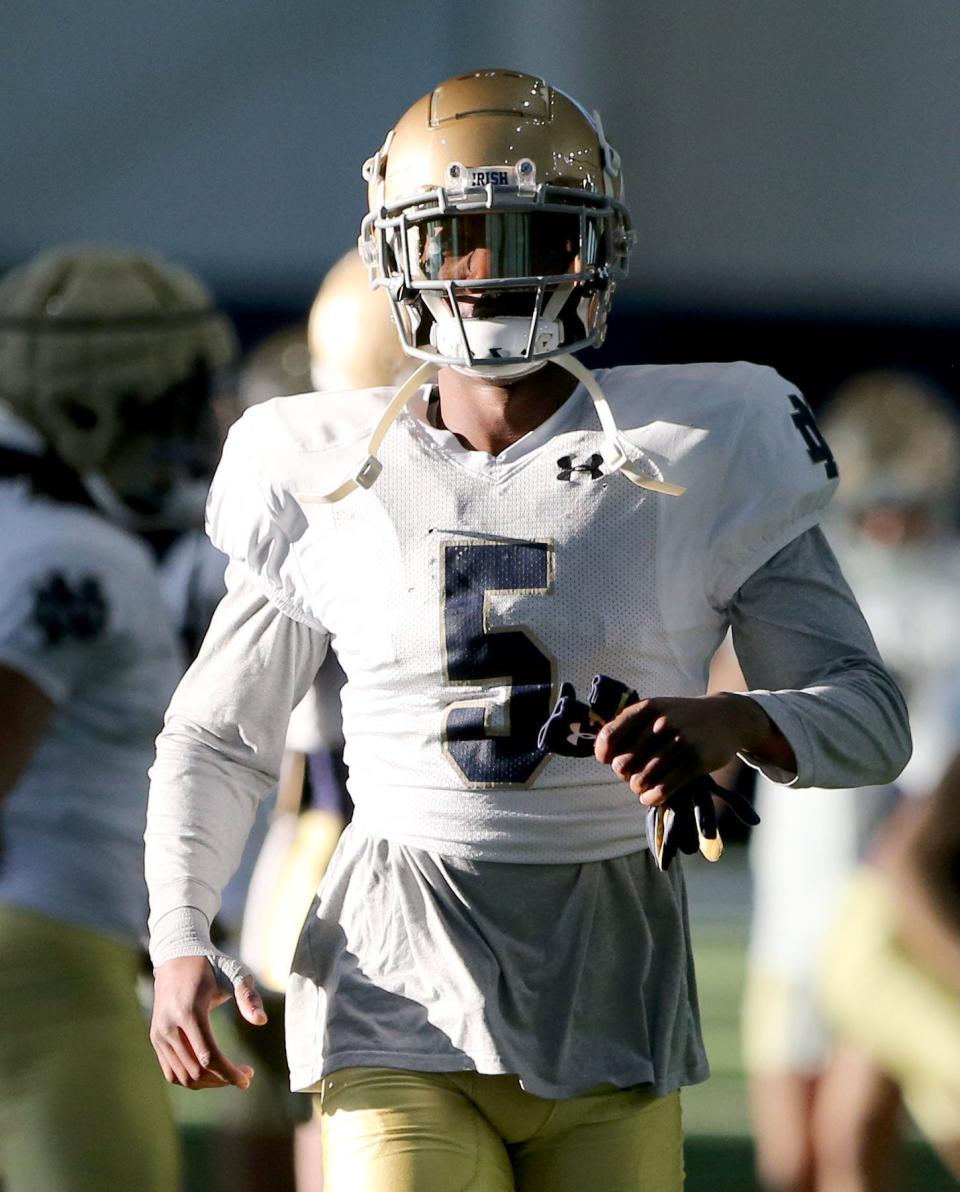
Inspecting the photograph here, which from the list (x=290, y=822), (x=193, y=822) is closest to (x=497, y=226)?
(x=193, y=822)

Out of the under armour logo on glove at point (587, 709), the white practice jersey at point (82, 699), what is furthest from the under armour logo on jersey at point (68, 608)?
the under armour logo on glove at point (587, 709)

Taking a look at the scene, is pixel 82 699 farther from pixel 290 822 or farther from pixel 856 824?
pixel 856 824

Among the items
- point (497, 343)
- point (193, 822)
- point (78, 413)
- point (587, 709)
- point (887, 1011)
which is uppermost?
point (497, 343)

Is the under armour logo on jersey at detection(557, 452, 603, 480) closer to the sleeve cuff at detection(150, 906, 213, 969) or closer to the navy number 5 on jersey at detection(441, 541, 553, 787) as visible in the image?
the navy number 5 on jersey at detection(441, 541, 553, 787)

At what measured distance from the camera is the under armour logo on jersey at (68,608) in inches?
109

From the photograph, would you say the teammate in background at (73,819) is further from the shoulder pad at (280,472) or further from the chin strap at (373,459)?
the chin strap at (373,459)

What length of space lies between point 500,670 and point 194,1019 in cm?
45

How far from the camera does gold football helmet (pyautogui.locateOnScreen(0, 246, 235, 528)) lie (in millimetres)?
3320

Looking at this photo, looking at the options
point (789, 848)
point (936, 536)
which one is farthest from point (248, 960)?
point (936, 536)

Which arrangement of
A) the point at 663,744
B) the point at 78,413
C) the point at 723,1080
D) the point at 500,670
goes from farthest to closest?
the point at 723,1080 → the point at 78,413 → the point at 500,670 → the point at 663,744

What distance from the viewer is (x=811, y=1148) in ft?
12.8

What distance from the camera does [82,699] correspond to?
2918mm

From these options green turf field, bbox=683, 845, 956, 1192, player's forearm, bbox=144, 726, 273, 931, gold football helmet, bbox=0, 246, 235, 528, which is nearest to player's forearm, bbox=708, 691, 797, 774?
player's forearm, bbox=144, 726, 273, 931

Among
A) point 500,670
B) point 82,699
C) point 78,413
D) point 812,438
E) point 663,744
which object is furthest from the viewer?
point 78,413
